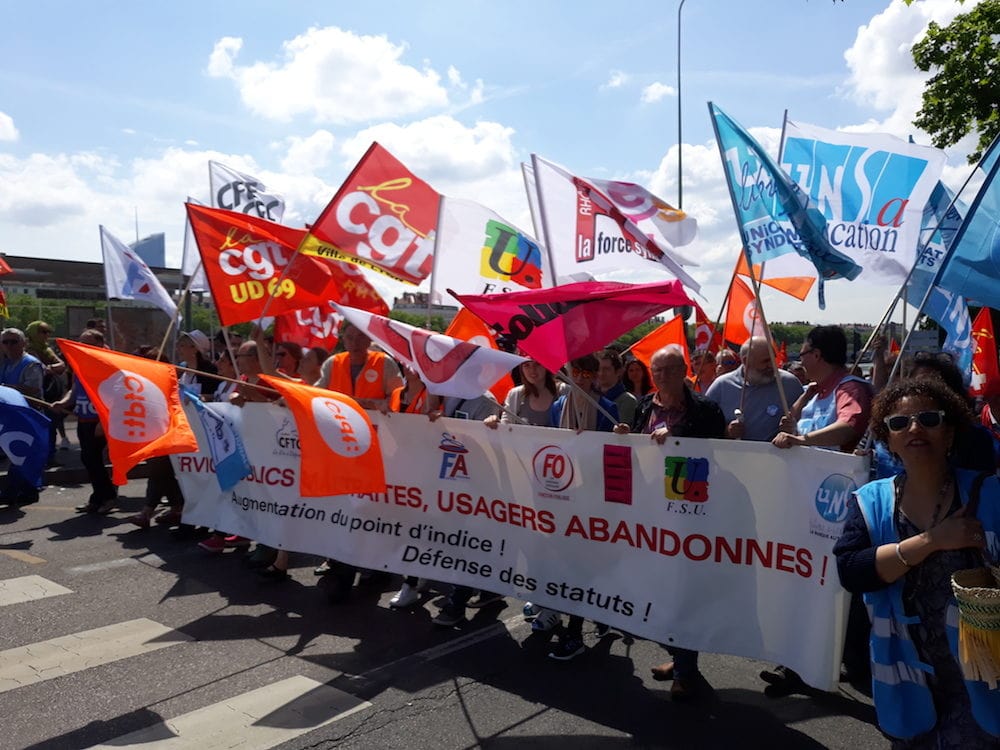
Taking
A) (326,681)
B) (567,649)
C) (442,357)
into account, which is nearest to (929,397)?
(567,649)

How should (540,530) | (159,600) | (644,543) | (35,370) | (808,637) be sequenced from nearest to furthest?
(808,637) < (644,543) < (540,530) < (159,600) < (35,370)

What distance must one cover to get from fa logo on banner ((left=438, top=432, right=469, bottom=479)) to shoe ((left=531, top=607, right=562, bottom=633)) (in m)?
1.00

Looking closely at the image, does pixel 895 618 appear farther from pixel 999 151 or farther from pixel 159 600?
pixel 159 600

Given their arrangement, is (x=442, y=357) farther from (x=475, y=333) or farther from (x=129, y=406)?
(x=475, y=333)

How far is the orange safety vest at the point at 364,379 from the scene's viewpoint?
646cm

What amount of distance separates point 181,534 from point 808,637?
584 cm

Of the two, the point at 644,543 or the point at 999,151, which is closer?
the point at 999,151

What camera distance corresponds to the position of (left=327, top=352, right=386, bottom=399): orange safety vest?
6.46 meters

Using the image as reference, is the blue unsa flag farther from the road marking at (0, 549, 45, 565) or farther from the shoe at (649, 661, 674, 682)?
the road marking at (0, 549, 45, 565)

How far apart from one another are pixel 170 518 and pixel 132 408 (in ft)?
11.9

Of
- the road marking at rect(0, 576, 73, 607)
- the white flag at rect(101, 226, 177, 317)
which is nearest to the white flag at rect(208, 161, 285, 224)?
the white flag at rect(101, 226, 177, 317)

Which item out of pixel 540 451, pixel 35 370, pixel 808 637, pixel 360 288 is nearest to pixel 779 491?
pixel 808 637

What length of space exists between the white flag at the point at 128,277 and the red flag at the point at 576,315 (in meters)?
6.56

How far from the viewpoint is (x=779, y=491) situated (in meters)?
4.21
